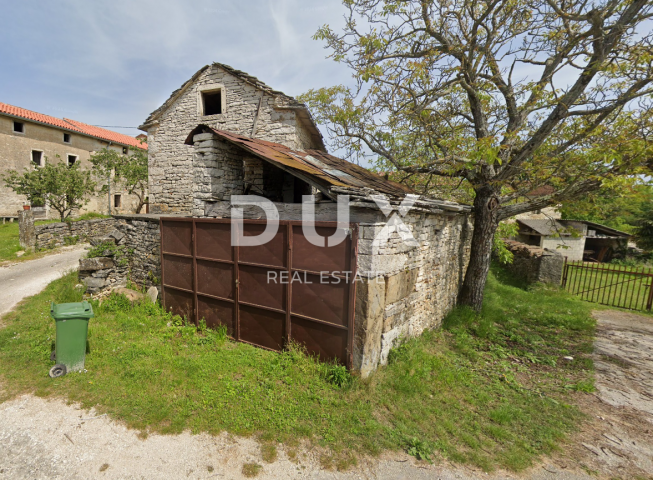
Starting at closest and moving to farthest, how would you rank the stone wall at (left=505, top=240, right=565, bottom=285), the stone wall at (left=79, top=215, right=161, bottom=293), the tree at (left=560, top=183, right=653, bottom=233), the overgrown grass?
the tree at (left=560, top=183, right=653, bottom=233)
the stone wall at (left=79, top=215, right=161, bottom=293)
the stone wall at (left=505, top=240, right=565, bottom=285)
the overgrown grass

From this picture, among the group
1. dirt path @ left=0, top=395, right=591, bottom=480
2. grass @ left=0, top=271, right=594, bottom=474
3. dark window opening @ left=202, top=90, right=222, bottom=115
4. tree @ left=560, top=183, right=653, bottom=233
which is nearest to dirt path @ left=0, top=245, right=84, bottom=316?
grass @ left=0, top=271, right=594, bottom=474

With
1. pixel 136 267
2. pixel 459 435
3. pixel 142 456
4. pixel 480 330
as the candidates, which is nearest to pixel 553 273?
pixel 480 330

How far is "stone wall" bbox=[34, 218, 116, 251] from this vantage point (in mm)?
11594

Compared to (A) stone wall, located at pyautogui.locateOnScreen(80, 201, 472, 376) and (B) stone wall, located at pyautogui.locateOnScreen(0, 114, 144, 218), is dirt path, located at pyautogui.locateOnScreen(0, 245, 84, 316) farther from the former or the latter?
(B) stone wall, located at pyautogui.locateOnScreen(0, 114, 144, 218)

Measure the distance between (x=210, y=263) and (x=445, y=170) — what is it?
5653 millimetres

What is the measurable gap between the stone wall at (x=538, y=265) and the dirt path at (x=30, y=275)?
50.4 feet

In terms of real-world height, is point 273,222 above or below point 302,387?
above

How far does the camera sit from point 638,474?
118 inches

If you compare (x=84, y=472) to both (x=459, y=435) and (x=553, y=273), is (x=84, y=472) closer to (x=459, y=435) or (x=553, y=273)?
(x=459, y=435)

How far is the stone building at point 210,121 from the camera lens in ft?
31.5

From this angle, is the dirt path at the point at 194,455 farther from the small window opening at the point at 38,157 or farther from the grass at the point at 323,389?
the small window opening at the point at 38,157

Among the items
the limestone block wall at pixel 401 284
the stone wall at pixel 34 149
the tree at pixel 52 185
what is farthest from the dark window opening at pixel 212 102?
the stone wall at pixel 34 149

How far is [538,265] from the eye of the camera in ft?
34.1

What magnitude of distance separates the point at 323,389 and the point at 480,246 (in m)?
5.36
